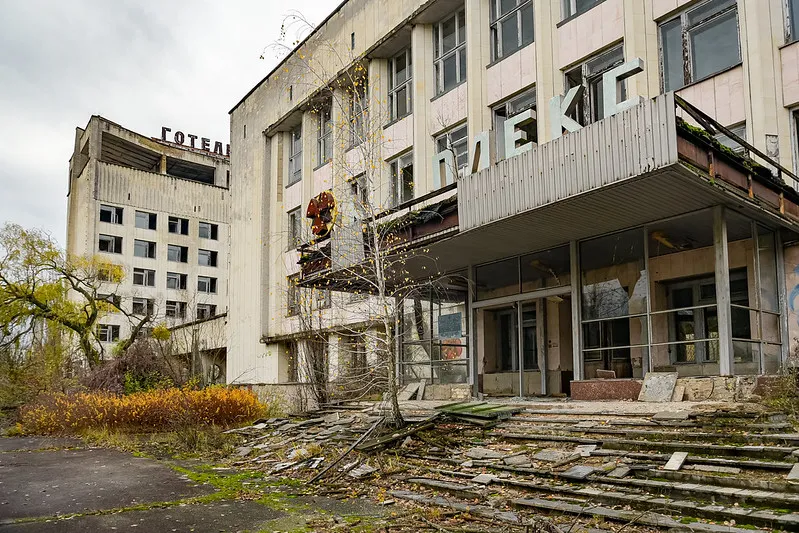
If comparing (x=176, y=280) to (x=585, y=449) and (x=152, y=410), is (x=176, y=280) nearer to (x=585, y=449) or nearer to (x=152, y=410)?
(x=152, y=410)

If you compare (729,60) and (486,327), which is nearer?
(729,60)

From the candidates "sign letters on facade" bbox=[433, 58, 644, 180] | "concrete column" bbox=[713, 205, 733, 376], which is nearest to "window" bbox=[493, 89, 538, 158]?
"sign letters on facade" bbox=[433, 58, 644, 180]

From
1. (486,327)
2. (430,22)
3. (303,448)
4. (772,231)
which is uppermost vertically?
(430,22)

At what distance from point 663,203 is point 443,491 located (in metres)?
6.95

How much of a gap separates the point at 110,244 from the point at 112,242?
8.9 inches

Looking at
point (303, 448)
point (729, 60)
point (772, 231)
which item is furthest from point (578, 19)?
point (303, 448)

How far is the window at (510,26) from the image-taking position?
1847cm

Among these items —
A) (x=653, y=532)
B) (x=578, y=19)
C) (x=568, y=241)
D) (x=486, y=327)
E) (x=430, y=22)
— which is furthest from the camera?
(x=430, y=22)

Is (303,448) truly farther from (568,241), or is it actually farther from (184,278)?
(184,278)

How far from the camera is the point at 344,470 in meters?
10.7

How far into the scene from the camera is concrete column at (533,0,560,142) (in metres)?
17.4

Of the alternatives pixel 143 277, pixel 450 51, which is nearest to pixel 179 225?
pixel 143 277

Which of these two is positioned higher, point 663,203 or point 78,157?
point 78,157

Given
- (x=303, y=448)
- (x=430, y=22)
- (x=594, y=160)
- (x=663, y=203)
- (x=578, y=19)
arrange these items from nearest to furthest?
1. (x=594, y=160)
2. (x=663, y=203)
3. (x=303, y=448)
4. (x=578, y=19)
5. (x=430, y=22)
